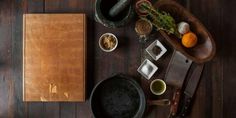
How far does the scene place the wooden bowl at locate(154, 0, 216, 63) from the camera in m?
1.22

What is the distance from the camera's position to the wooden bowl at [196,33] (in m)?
1.22

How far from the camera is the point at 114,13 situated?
3.93 ft

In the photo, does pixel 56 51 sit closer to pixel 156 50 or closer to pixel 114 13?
pixel 114 13

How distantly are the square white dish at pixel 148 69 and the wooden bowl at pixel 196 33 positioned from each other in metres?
0.11

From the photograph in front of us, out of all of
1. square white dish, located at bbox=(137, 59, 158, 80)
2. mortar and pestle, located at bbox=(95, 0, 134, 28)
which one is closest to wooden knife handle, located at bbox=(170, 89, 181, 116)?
square white dish, located at bbox=(137, 59, 158, 80)

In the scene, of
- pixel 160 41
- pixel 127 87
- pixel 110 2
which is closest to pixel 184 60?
pixel 160 41

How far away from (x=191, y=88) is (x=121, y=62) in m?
0.28

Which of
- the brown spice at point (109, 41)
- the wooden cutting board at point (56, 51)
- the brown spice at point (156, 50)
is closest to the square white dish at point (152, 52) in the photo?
the brown spice at point (156, 50)

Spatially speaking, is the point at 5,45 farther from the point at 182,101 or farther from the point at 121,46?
the point at 182,101

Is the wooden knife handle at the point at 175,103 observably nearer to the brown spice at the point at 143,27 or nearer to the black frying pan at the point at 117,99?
the black frying pan at the point at 117,99

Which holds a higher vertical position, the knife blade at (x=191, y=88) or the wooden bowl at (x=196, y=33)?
the wooden bowl at (x=196, y=33)

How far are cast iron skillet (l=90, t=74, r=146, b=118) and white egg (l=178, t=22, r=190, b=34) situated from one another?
0.88ft

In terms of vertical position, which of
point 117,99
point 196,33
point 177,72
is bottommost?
point 117,99

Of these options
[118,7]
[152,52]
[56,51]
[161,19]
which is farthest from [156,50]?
[56,51]
